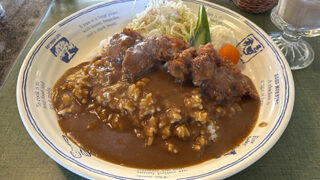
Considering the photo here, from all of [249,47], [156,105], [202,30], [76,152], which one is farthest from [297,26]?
[76,152]

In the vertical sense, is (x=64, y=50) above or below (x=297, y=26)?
below

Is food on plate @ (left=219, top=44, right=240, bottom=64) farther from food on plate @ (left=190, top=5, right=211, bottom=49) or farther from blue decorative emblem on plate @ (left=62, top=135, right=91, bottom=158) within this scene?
blue decorative emblem on plate @ (left=62, top=135, right=91, bottom=158)

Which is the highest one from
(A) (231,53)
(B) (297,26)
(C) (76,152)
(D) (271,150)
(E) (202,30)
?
(B) (297,26)

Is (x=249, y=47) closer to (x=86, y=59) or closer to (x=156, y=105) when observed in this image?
(x=156, y=105)

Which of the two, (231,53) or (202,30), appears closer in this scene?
(231,53)

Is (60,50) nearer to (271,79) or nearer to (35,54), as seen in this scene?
(35,54)

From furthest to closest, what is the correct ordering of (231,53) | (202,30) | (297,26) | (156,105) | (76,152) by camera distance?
(202,30) → (231,53) → (297,26) → (156,105) → (76,152)
